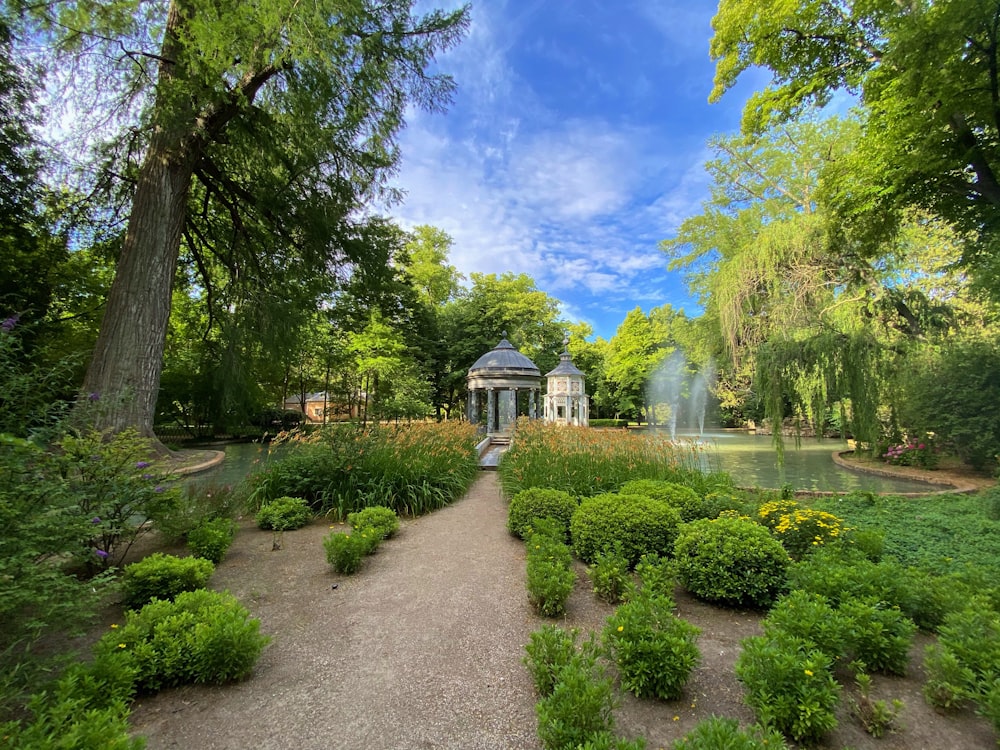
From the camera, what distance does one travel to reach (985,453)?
320 inches

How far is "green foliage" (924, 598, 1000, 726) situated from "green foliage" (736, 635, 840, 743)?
0.47 m

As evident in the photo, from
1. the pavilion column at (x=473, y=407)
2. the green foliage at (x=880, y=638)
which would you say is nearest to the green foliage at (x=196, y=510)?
the green foliage at (x=880, y=638)

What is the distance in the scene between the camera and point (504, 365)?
14.2m

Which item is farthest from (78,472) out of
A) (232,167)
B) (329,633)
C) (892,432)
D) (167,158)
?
(892,432)

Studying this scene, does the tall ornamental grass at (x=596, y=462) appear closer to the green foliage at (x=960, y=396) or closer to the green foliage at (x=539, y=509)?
the green foliage at (x=539, y=509)

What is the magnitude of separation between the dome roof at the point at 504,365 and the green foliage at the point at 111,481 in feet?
35.9

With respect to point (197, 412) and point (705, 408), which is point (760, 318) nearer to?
point (705, 408)

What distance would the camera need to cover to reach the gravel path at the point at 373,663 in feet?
5.75

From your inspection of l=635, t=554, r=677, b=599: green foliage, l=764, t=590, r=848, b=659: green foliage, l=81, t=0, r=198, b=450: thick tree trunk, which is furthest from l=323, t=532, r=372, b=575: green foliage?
l=81, t=0, r=198, b=450: thick tree trunk

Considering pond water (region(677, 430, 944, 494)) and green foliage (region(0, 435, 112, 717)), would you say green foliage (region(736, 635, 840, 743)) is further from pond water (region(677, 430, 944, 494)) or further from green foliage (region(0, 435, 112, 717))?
pond water (region(677, 430, 944, 494))

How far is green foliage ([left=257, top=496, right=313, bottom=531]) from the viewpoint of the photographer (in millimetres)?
4559

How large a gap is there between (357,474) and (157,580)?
282 cm

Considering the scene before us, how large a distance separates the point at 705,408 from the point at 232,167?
88.4ft

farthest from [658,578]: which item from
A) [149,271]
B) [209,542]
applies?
[149,271]
